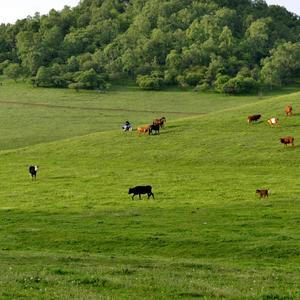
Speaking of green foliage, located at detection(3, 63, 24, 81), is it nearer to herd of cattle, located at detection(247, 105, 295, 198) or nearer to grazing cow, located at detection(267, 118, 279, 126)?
herd of cattle, located at detection(247, 105, 295, 198)

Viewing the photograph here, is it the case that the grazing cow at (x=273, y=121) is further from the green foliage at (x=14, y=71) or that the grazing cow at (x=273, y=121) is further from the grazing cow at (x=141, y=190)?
the green foliage at (x=14, y=71)

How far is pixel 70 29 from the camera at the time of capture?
187 m

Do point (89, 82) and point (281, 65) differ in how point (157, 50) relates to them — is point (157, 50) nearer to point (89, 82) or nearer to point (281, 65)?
point (89, 82)

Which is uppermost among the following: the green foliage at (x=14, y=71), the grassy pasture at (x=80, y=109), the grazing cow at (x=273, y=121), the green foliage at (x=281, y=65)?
the green foliage at (x=281, y=65)

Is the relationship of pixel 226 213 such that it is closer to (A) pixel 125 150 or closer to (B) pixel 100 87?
(A) pixel 125 150

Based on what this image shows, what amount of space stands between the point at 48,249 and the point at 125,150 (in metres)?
33.1

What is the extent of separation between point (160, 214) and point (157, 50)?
130 meters

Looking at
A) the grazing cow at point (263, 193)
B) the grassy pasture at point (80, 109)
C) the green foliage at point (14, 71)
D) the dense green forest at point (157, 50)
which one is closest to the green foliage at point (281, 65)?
the dense green forest at point (157, 50)

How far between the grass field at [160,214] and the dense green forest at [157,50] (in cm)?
5832

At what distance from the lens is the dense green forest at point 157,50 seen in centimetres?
13638

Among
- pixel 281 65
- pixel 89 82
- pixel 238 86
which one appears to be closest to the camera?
pixel 238 86

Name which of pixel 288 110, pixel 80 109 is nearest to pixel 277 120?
pixel 288 110

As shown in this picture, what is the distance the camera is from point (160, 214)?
33.9 metres

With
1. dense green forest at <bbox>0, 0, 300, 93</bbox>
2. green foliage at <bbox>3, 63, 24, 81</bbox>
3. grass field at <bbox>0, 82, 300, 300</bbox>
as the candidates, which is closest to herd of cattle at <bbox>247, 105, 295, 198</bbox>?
grass field at <bbox>0, 82, 300, 300</bbox>
